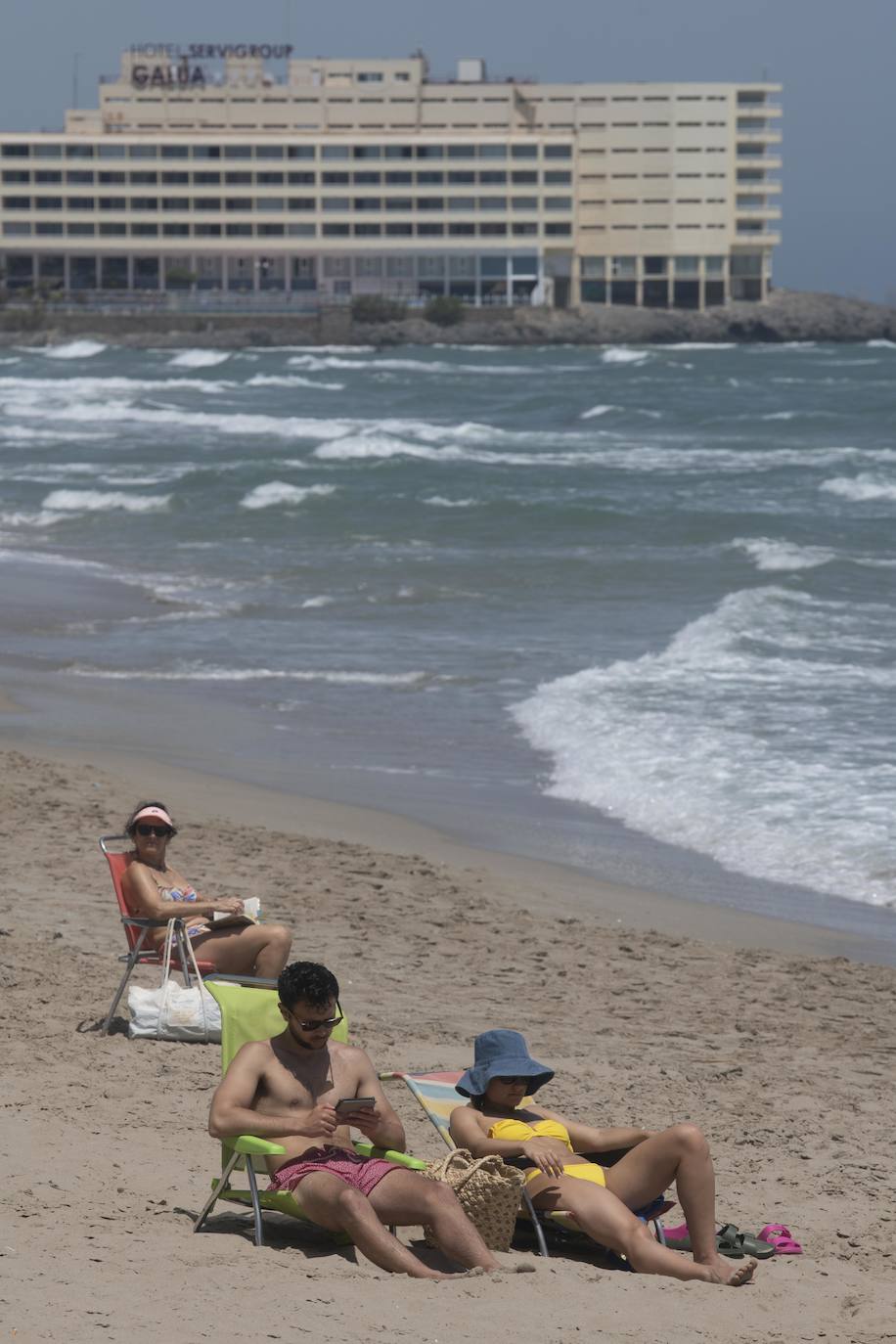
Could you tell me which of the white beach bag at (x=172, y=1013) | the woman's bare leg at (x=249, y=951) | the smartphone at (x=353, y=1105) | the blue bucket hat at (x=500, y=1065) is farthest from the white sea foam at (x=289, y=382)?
the smartphone at (x=353, y=1105)

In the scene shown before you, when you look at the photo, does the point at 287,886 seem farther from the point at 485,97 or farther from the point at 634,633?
the point at 485,97

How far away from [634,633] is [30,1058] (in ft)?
40.5

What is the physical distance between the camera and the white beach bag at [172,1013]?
6.69 metres

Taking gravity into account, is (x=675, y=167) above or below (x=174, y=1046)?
above

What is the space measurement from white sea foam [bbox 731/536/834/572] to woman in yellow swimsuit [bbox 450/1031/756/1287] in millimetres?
18037

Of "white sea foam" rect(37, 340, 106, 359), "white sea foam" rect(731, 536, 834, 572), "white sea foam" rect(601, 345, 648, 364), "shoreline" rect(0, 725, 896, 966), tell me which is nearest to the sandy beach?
"shoreline" rect(0, 725, 896, 966)

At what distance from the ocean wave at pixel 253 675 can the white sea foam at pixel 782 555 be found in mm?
8914

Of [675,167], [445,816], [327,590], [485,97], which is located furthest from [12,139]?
[445,816]

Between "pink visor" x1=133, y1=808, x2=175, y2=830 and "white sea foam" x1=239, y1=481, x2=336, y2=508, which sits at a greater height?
"pink visor" x1=133, y1=808, x2=175, y2=830

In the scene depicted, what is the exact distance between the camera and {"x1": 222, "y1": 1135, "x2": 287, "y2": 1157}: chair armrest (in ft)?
16.5

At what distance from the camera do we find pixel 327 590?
20.8m

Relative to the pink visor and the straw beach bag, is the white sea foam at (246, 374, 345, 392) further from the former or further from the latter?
the straw beach bag

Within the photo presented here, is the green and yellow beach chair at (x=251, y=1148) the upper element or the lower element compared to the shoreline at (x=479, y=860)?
upper

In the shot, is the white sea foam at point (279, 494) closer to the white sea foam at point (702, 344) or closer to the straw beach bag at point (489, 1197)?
the straw beach bag at point (489, 1197)
